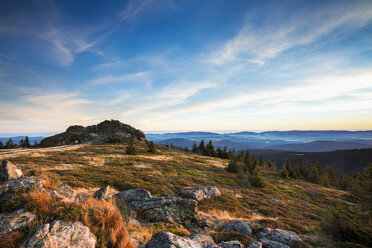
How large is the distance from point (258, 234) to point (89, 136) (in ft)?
298

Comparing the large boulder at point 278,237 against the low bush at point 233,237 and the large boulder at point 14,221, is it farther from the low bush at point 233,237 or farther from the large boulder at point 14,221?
the large boulder at point 14,221

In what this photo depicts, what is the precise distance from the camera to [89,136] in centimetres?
8150

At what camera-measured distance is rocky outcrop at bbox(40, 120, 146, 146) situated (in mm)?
77312

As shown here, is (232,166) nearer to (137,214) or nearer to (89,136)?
(137,214)

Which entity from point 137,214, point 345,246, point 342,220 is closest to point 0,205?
point 137,214

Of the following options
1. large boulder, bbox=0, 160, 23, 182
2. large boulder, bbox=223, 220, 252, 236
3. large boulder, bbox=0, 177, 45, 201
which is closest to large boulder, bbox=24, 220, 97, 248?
large boulder, bbox=0, 177, 45, 201

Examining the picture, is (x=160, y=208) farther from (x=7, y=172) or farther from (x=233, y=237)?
(x=7, y=172)

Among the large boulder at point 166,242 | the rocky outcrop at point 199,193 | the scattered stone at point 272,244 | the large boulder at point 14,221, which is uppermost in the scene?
the large boulder at point 14,221

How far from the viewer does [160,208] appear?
405 inches

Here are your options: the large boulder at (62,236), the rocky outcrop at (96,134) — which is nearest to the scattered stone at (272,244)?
the large boulder at (62,236)

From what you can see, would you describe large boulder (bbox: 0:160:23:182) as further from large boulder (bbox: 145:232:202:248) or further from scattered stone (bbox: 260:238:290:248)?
scattered stone (bbox: 260:238:290:248)

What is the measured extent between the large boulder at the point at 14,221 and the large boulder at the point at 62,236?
0.68m

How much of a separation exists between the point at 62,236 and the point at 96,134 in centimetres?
9479

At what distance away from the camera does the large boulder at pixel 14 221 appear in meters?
3.92
